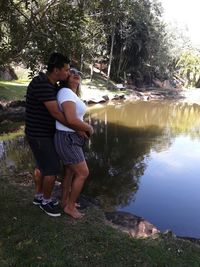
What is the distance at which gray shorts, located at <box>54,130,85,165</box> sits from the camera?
196 inches

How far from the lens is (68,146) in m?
5.00

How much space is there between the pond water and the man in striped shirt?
3.74m

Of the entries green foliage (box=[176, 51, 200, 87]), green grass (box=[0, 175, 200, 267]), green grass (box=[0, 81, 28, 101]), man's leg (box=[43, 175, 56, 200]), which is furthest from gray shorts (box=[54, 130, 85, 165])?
green foliage (box=[176, 51, 200, 87])

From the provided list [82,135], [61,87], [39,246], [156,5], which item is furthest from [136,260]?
[156,5]

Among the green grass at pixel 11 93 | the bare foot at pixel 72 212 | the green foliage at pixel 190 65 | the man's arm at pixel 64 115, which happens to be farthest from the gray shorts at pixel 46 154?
the green foliage at pixel 190 65

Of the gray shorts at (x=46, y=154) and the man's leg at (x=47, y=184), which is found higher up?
the gray shorts at (x=46, y=154)

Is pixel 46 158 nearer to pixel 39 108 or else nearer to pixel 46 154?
pixel 46 154

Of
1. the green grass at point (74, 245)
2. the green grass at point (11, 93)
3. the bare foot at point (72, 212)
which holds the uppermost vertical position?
the bare foot at point (72, 212)

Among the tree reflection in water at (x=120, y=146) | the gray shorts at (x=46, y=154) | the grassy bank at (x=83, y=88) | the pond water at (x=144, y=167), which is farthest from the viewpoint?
the grassy bank at (x=83, y=88)

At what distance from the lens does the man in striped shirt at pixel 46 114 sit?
189 inches

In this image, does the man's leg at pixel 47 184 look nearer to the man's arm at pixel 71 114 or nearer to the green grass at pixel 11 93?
the man's arm at pixel 71 114

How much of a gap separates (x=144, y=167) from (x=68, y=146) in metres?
7.79

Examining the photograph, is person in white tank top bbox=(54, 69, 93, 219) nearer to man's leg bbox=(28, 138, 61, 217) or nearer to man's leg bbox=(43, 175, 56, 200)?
man's leg bbox=(28, 138, 61, 217)

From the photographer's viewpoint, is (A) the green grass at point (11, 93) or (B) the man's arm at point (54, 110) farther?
(A) the green grass at point (11, 93)
